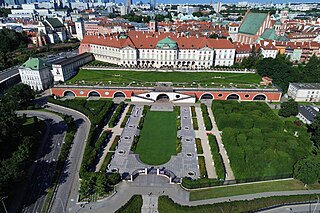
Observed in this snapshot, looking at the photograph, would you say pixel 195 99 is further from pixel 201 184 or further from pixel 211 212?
pixel 211 212

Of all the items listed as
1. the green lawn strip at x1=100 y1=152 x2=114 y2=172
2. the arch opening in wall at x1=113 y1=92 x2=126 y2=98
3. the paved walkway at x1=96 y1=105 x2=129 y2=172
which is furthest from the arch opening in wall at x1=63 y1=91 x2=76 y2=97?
the green lawn strip at x1=100 y1=152 x2=114 y2=172

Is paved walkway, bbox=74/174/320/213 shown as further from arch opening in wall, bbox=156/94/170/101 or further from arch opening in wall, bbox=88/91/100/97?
arch opening in wall, bbox=88/91/100/97

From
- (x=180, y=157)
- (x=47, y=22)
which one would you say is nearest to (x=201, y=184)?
(x=180, y=157)

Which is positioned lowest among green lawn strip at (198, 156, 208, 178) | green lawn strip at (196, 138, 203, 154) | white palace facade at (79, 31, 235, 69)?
green lawn strip at (196, 138, 203, 154)

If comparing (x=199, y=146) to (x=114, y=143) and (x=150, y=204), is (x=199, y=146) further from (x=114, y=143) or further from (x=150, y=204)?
(x=150, y=204)

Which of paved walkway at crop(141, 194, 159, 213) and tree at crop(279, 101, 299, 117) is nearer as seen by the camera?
paved walkway at crop(141, 194, 159, 213)
